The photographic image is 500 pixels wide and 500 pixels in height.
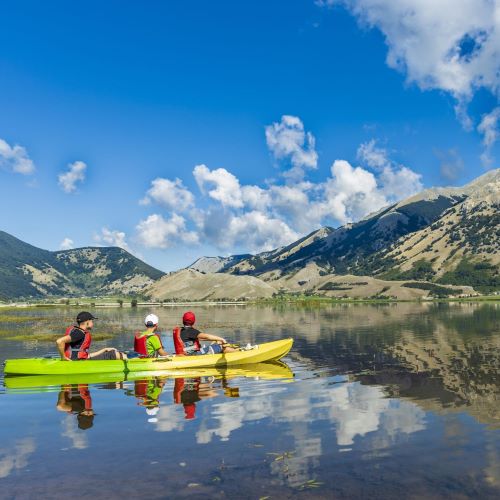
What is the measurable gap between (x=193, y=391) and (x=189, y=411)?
498 centimetres

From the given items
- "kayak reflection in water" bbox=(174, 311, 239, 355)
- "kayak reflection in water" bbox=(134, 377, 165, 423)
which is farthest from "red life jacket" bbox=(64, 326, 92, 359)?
"kayak reflection in water" bbox=(174, 311, 239, 355)

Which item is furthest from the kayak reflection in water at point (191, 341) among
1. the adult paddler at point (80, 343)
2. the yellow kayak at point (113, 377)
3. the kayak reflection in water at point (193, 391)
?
the adult paddler at point (80, 343)

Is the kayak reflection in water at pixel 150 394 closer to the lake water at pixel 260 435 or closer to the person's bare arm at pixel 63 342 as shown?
the lake water at pixel 260 435

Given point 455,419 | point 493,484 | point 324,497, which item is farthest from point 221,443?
point 455,419

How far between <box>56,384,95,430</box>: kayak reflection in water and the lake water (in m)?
0.09

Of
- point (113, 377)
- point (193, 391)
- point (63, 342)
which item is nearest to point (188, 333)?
point (113, 377)

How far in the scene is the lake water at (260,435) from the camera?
13312mm

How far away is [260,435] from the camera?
18.1 metres

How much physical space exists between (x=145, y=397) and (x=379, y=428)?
12953 millimetres

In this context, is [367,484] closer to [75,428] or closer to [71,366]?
[75,428]

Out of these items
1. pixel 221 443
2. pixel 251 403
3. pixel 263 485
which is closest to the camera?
pixel 263 485

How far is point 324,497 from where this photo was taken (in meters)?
12.4

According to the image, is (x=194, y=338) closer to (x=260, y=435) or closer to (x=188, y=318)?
(x=188, y=318)

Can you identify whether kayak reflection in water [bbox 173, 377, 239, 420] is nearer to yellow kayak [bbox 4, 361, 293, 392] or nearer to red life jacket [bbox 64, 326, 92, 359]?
yellow kayak [bbox 4, 361, 293, 392]
